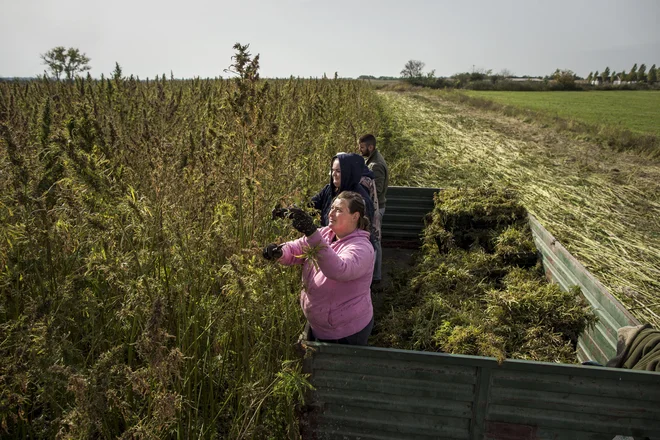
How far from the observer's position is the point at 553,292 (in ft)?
11.4

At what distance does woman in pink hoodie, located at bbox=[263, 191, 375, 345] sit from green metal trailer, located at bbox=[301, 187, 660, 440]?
35 centimetres

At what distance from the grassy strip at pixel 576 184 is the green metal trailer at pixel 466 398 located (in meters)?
2.46

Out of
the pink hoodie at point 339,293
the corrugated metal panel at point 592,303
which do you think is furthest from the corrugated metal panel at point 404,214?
the pink hoodie at point 339,293

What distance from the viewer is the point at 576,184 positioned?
30.1 feet

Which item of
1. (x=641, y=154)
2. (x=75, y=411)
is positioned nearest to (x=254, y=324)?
(x=75, y=411)

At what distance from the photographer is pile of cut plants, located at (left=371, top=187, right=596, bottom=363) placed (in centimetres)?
304

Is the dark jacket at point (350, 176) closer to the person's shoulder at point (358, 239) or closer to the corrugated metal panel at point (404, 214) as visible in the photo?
the person's shoulder at point (358, 239)

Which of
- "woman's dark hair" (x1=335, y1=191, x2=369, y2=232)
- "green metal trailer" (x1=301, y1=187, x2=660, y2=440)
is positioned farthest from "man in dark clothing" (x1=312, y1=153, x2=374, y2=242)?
"green metal trailer" (x1=301, y1=187, x2=660, y2=440)

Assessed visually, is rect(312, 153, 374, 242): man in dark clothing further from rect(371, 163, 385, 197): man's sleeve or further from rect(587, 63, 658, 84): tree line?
rect(587, 63, 658, 84): tree line

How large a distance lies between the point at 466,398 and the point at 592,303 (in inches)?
65.7

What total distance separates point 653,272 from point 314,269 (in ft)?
15.0

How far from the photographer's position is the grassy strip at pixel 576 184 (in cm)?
510

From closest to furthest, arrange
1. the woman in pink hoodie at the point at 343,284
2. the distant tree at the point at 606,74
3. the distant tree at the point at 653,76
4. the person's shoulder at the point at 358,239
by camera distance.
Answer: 1. the woman in pink hoodie at the point at 343,284
2. the person's shoulder at the point at 358,239
3. the distant tree at the point at 653,76
4. the distant tree at the point at 606,74

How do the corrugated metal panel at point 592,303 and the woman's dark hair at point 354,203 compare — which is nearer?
the woman's dark hair at point 354,203
